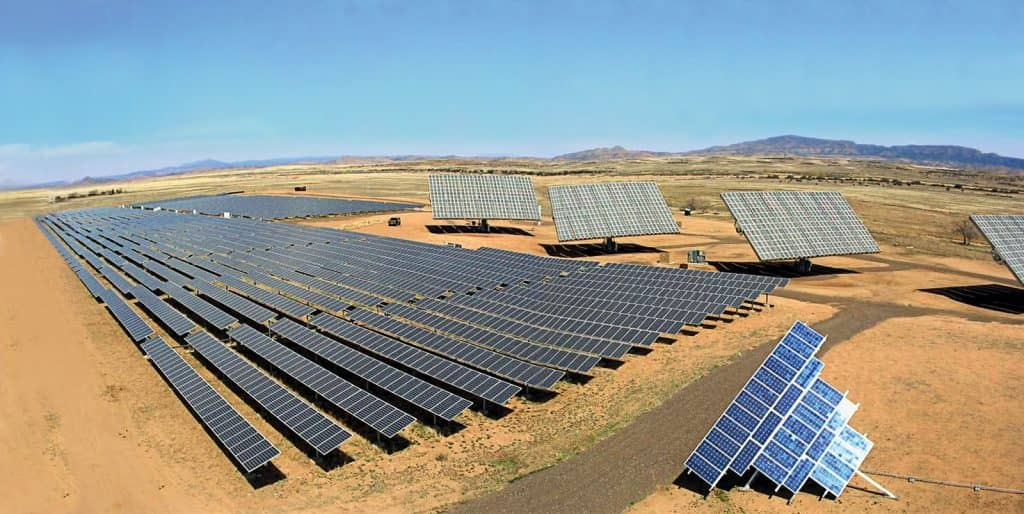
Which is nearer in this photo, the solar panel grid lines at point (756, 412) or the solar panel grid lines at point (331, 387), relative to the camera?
the solar panel grid lines at point (756, 412)

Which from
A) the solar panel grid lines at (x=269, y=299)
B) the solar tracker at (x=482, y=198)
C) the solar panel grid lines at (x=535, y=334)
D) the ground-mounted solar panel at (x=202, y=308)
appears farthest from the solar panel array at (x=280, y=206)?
the solar panel grid lines at (x=535, y=334)

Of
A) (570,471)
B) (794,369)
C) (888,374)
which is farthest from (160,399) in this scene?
(888,374)

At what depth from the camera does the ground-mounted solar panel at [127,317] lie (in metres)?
34.8

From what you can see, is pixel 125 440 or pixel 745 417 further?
pixel 125 440

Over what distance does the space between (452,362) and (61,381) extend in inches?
872

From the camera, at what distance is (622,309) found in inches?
1377

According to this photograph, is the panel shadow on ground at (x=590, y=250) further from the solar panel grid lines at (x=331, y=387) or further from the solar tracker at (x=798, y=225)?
the solar panel grid lines at (x=331, y=387)

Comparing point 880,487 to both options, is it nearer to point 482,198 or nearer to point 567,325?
point 567,325

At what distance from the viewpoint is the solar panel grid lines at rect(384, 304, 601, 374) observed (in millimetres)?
27344

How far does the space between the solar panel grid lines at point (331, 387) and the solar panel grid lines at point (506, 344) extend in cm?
734

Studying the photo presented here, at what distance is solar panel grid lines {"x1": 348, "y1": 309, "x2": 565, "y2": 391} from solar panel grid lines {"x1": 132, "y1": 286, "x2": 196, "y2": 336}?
38.1ft

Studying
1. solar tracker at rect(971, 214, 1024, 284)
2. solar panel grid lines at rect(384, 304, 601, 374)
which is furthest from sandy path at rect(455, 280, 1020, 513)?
solar tracker at rect(971, 214, 1024, 284)

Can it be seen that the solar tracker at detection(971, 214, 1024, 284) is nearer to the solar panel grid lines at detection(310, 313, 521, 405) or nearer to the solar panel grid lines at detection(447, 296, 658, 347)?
Result: the solar panel grid lines at detection(447, 296, 658, 347)

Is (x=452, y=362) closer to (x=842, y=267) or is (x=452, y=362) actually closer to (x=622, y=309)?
(x=622, y=309)
